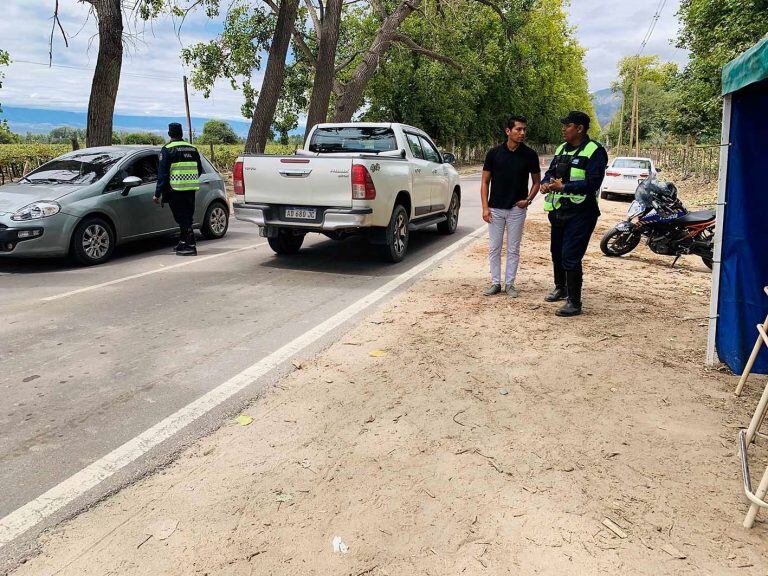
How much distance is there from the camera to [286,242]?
9.05m

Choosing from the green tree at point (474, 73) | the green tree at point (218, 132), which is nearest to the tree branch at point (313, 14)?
the green tree at point (474, 73)

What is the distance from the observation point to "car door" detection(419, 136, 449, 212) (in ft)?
32.2

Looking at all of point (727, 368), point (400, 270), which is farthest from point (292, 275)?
point (727, 368)

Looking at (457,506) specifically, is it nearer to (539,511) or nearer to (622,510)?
(539,511)

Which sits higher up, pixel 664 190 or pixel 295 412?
pixel 664 190

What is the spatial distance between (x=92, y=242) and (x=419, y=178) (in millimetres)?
4890

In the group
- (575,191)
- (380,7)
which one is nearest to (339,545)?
(575,191)

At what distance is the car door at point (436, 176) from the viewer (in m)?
9.80

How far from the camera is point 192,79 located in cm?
2370

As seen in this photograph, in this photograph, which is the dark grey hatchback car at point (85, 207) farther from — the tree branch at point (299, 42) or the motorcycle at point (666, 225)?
the tree branch at point (299, 42)

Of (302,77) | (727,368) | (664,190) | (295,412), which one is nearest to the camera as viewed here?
(295,412)

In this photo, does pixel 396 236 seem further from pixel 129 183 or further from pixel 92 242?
pixel 92 242

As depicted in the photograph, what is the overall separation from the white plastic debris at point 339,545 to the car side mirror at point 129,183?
7383mm

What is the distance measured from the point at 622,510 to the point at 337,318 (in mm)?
3596
